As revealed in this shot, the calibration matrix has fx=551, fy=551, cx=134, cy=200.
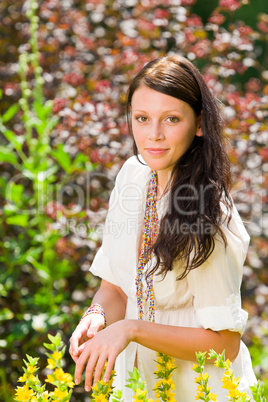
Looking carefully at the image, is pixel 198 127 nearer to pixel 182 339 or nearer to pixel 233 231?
pixel 233 231

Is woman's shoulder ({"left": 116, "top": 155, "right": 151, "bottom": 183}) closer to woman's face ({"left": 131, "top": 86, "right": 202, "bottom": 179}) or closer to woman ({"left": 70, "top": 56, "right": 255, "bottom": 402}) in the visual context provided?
woman ({"left": 70, "top": 56, "right": 255, "bottom": 402})

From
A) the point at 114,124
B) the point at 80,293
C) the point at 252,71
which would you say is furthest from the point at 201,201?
the point at 252,71

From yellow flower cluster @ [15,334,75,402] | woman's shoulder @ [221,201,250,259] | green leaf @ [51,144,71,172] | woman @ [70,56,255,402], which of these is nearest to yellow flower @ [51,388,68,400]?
Answer: yellow flower cluster @ [15,334,75,402]

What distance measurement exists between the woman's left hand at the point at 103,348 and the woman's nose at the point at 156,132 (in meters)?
0.45

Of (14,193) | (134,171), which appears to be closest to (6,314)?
(14,193)

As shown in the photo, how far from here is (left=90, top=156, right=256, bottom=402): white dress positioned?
52.7 inches

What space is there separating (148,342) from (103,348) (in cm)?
12

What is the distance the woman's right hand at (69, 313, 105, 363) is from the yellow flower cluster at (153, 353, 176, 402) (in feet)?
0.64

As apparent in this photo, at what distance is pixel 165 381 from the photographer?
1195 millimetres

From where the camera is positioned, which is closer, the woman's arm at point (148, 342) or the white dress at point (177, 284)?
the woman's arm at point (148, 342)

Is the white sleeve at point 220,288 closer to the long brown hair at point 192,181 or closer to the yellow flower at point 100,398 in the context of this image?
the long brown hair at point 192,181

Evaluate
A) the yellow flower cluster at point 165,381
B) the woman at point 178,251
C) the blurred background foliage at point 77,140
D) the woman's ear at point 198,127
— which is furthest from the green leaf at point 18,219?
the yellow flower cluster at point 165,381

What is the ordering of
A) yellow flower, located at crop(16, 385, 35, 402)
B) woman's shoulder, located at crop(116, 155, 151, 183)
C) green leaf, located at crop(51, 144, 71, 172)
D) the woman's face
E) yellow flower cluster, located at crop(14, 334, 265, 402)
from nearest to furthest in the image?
1. yellow flower cluster, located at crop(14, 334, 265, 402)
2. yellow flower, located at crop(16, 385, 35, 402)
3. the woman's face
4. woman's shoulder, located at crop(116, 155, 151, 183)
5. green leaf, located at crop(51, 144, 71, 172)

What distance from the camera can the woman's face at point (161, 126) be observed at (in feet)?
4.50
